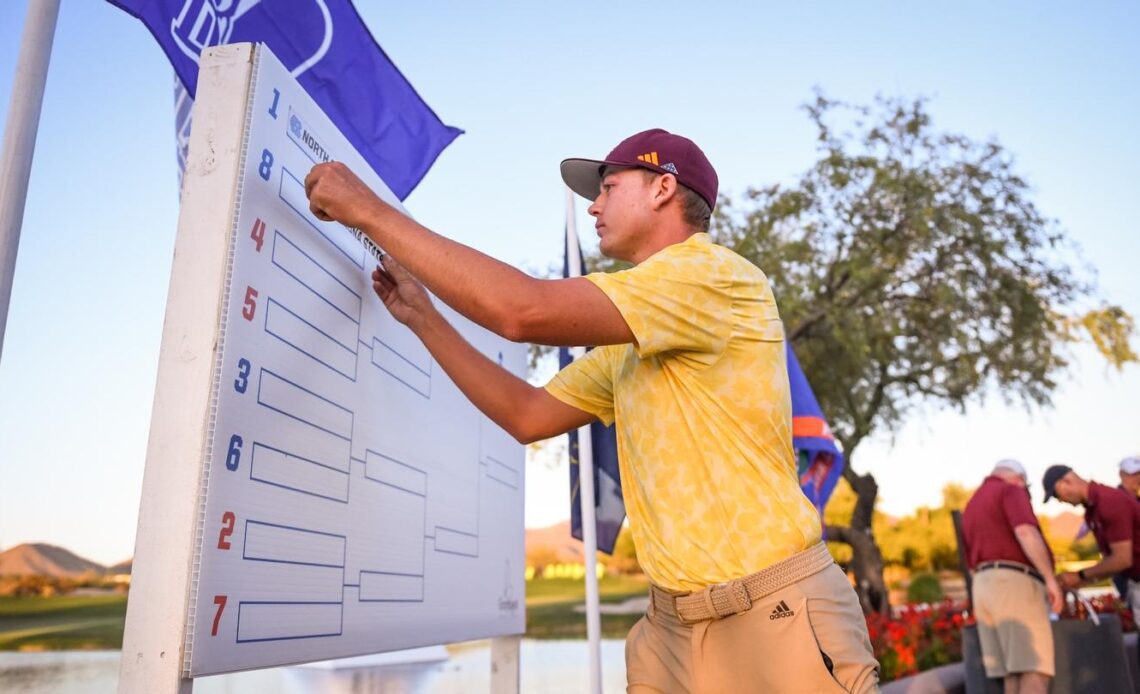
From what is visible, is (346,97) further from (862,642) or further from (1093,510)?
(1093,510)

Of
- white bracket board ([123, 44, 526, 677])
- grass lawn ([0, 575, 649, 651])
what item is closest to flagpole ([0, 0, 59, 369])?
white bracket board ([123, 44, 526, 677])

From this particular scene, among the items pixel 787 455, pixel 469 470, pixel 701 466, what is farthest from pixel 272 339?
pixel 469 470

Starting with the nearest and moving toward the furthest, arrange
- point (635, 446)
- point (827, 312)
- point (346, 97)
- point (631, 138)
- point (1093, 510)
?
point (635, 446), point (631, 138), point (346, 97), point (1093, 510), point (827, 312)

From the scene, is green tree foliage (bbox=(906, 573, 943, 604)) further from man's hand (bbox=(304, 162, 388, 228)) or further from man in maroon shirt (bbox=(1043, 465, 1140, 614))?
man's hand (bbox=(304, 162, 388, 228))

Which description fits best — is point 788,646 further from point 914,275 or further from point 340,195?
point 914,275

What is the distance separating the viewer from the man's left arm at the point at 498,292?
67.7 inches

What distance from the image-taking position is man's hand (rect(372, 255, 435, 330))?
257 cm

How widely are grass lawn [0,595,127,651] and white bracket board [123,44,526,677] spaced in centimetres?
215

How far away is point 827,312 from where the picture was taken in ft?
34.5

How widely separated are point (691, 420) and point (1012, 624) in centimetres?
492

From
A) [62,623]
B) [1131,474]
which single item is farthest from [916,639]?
[62,623]

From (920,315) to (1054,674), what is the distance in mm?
6144

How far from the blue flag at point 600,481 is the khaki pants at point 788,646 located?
3260 millimetres

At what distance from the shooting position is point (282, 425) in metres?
2.02
